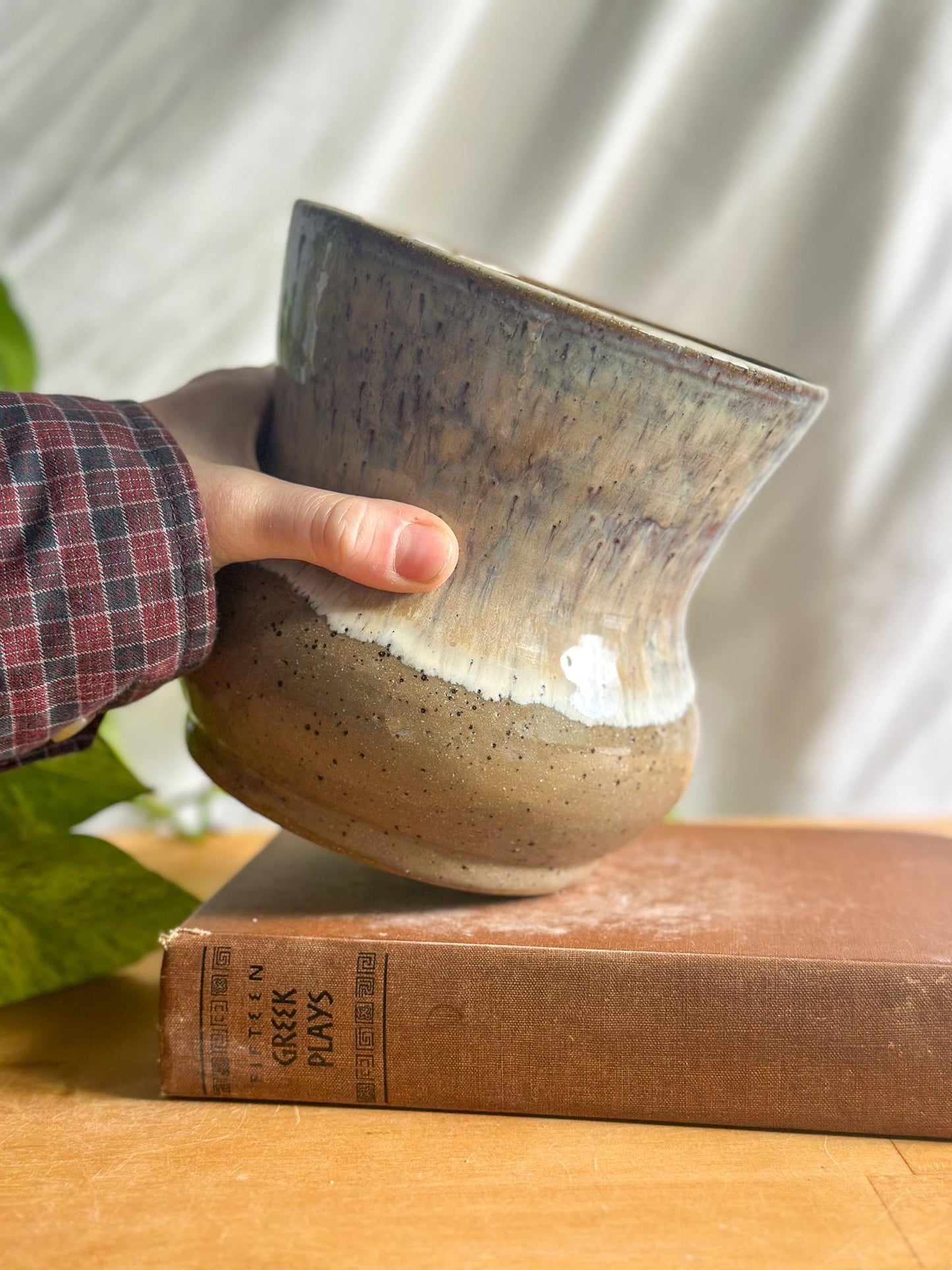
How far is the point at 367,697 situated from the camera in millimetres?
500

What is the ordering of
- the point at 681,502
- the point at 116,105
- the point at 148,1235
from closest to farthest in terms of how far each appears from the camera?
the point at 148,1235, the point at 681,502, the point at 116,105

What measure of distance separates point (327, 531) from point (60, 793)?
0.29m

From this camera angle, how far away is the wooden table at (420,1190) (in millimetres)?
404

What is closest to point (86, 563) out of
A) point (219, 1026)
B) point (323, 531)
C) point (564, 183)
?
point (323, 531)

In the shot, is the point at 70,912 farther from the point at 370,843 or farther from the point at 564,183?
the point at 564,183

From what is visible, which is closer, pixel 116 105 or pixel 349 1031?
pixel 349 1031

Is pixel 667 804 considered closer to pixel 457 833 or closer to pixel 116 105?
pixel 457 833

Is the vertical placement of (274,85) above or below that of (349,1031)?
above

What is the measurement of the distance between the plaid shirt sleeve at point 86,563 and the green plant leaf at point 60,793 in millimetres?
179

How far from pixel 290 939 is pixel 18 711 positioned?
15 cm

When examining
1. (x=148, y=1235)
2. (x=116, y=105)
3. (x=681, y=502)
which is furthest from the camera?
(x=116, y=105)

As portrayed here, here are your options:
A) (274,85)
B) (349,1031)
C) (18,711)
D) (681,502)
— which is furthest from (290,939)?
(274,85)

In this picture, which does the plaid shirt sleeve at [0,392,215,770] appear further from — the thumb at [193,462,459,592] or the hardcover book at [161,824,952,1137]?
the hardcover book at [161,824,952,1137]

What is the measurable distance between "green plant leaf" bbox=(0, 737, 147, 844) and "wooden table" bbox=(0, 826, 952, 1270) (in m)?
0.17
